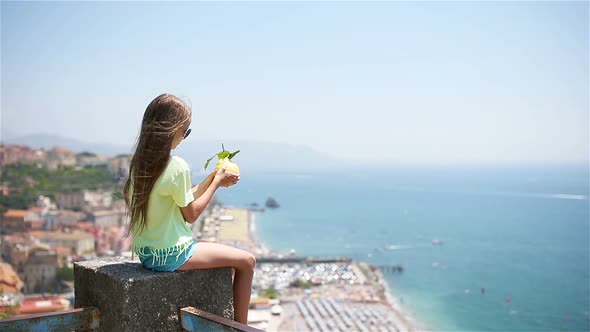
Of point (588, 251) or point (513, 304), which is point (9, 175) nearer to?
point (513, 304)

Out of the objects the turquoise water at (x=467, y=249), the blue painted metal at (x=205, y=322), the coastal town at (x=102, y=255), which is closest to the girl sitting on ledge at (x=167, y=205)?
the blue painted metal at (x=205, y=322)

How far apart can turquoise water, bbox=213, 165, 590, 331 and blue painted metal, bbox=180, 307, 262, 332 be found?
104 ft

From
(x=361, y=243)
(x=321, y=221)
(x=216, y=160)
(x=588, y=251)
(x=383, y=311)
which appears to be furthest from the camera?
(x=321, y=221)

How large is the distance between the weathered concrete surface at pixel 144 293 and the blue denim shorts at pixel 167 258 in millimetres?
27

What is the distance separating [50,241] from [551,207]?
83.7 meters

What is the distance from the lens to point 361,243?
59719 mm

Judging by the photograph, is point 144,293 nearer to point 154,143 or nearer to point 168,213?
point 168,213

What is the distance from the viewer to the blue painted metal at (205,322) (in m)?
1.52

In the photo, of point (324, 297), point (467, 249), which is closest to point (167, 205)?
point (324, 297)

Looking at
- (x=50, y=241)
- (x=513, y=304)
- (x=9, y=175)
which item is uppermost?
(x=9, y=175)

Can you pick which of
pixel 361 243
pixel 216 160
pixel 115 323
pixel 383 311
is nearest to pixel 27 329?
pixel 115 323

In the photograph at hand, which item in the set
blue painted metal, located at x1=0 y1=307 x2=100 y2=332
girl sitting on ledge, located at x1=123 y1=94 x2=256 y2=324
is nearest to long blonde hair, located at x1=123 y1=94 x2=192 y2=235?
girl sitting on ledge, located at x1=123 y1=94 x2=256 y2=324

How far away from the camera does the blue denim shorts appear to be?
1.89 metres

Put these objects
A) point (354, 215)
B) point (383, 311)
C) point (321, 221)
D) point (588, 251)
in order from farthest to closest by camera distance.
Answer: point (354, 215), point (321, 221), point (588, 251), point (383, 311)
